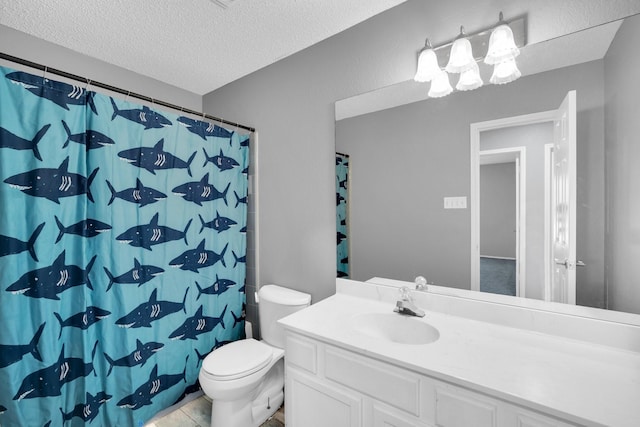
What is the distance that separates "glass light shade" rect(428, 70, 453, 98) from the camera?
1426 mm

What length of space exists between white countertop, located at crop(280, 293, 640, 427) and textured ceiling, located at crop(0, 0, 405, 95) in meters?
1.67

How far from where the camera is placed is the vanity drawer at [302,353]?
1.25m

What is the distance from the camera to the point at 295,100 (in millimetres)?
2023

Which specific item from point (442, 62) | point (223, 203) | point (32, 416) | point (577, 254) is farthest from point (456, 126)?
point (32, 416)

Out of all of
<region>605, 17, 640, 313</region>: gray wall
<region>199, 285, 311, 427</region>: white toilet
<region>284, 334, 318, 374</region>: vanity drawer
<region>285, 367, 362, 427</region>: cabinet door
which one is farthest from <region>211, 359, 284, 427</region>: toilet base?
<region>605, 17, 640, 313</region>: gray wall

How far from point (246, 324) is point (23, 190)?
1.59 m

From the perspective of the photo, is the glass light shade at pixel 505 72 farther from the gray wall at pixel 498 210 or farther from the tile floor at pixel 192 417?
the tile floor at pixel 192 417

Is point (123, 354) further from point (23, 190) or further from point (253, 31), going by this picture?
point (253, 31)

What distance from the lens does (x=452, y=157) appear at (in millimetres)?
1455

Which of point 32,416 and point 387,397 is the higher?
point 387,397

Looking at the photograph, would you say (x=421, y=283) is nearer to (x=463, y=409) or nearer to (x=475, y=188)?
(x=475, y=188)

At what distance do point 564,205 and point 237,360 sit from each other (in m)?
1.80

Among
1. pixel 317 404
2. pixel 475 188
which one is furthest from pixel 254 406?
pixel 475 188

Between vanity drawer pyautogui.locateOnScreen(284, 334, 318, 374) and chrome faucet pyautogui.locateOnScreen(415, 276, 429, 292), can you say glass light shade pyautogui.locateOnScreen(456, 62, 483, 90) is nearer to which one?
chrome faucet pyautogui.locateOnScreen(415, 276, 429, 292)
